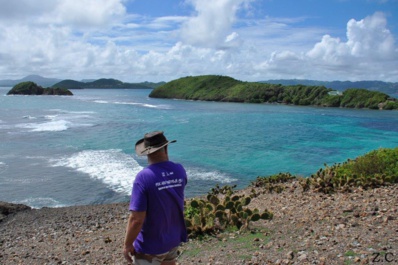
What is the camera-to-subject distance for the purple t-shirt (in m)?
4.09

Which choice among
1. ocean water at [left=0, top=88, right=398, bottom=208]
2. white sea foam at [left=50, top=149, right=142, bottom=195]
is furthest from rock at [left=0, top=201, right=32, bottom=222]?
white sea foam at [left=50, top=149, right=142, bottom=195]

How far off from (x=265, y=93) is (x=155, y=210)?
11842 cm

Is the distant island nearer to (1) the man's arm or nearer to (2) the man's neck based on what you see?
(2) the man's neck

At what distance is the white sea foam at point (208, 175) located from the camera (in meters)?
21.6

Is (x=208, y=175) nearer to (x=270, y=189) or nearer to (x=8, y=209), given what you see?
(x=270, y=189)

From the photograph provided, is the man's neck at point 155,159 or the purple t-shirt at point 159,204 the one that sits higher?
the man's neck at point 155,159

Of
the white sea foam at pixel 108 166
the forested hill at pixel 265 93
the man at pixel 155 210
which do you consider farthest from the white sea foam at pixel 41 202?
the forested hill at pixel 265 93

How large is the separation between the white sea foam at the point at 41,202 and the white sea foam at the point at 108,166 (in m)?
2.99

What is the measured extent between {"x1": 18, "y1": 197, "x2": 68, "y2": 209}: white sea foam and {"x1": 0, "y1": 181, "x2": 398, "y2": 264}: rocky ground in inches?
128

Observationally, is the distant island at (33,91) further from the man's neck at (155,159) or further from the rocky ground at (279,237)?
the man's neck at (155,159)

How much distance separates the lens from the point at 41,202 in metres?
17.7

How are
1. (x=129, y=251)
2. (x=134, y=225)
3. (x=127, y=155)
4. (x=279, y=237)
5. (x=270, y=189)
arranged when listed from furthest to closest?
(x=127, y=155), (x=270, y=189), (x=279, y=237), (x=129, y=251), (x=134, y=225)

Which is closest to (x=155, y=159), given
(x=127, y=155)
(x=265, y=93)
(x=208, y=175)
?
(x=208, y=175)

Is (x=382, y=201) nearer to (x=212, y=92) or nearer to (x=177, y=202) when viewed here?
(x=177, y=202)
